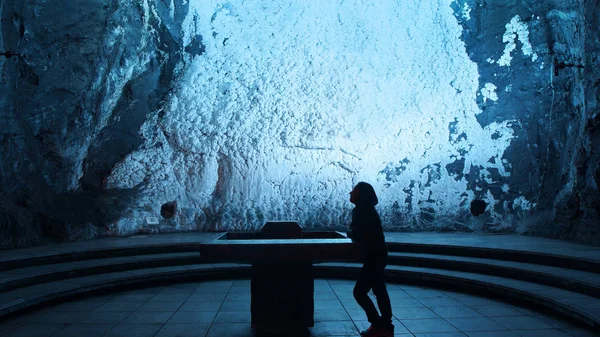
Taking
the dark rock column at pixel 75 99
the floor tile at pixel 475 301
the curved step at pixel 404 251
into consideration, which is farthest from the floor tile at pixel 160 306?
the dark rock column at pixel 75 99

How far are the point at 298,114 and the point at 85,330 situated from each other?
19.4 ft

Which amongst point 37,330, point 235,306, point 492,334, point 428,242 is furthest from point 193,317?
point 428,242

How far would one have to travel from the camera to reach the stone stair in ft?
13.0

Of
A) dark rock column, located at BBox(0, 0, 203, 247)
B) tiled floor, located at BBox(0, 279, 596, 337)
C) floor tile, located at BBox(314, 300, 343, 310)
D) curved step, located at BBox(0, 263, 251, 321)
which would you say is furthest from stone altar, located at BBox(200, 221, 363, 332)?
dark rock column, located at BBox(0, 0, 203, 247)

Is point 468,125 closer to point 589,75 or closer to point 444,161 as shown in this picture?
point 444,161

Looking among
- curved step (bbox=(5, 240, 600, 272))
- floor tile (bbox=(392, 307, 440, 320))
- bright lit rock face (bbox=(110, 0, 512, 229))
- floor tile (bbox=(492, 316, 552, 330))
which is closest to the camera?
floor tile (bbox=(492, 316, 552, 330))

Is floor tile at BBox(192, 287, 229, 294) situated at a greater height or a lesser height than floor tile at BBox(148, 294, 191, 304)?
lesser

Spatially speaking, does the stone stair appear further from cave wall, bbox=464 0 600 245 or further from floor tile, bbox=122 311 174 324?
cave wall, bbox=464 0 600 245

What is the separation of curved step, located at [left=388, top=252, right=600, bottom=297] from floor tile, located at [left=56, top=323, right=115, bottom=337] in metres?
3.70

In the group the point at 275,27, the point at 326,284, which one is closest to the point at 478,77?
the point at 275,27

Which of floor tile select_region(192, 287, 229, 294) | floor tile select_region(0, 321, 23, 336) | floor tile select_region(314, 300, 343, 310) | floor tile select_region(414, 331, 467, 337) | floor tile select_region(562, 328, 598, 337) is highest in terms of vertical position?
floor tile select_region(562, 328, 598, 337)

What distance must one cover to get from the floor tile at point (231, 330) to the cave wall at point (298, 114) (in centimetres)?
457

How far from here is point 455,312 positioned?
396cm

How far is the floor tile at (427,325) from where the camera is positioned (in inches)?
136
